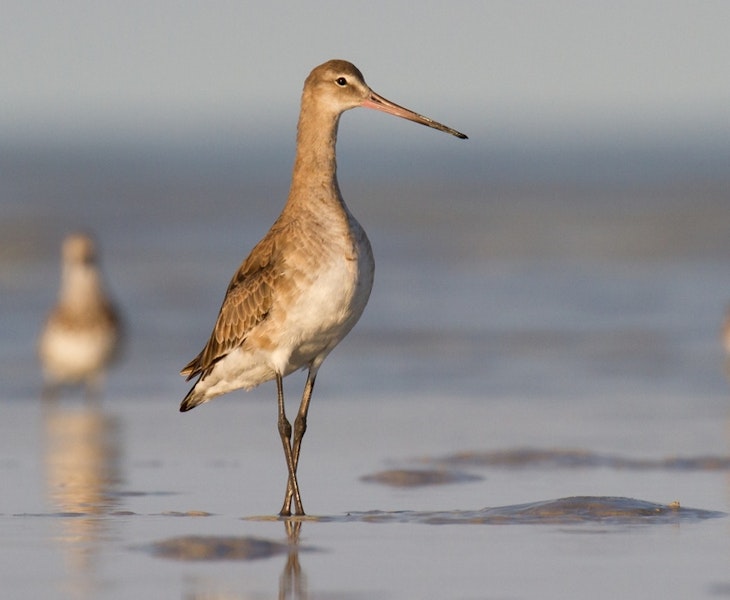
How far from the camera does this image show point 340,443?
10773 millimetres

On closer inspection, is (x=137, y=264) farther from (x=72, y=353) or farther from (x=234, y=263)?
(x=72, y=353)

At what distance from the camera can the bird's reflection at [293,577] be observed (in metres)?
6.50

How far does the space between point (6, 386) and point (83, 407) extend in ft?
3.07

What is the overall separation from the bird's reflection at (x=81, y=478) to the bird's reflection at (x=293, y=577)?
2.33 ft

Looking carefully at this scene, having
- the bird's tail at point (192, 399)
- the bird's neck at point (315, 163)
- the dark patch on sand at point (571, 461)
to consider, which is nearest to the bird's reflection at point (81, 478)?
the bird's tail at point (192, 399)

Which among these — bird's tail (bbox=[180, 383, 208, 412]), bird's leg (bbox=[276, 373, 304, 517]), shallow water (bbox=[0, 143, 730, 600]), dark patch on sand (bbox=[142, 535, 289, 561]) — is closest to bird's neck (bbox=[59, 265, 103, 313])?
shallow water (bbox=[0, 143, 730, 600])

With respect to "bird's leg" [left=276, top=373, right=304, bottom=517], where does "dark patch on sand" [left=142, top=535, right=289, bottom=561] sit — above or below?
below

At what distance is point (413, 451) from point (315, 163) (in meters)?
2.34

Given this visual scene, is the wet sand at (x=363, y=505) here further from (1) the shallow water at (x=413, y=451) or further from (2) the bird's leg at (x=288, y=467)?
(2) the bird's leg at (x=288, y=467)

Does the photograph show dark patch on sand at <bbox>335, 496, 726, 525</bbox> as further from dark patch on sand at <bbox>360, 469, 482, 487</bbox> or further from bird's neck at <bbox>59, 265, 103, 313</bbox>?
bird's neck at <bbox>59, 265, 103, 313</bbox>

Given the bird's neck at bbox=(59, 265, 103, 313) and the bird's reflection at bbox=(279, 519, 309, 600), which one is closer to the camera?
the bird's reflection at bbox=(279, 519, 309, 600)


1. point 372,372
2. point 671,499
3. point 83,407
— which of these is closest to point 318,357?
point 671,499

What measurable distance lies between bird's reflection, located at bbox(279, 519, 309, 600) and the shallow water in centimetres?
2

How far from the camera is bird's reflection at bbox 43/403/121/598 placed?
7.14 m
